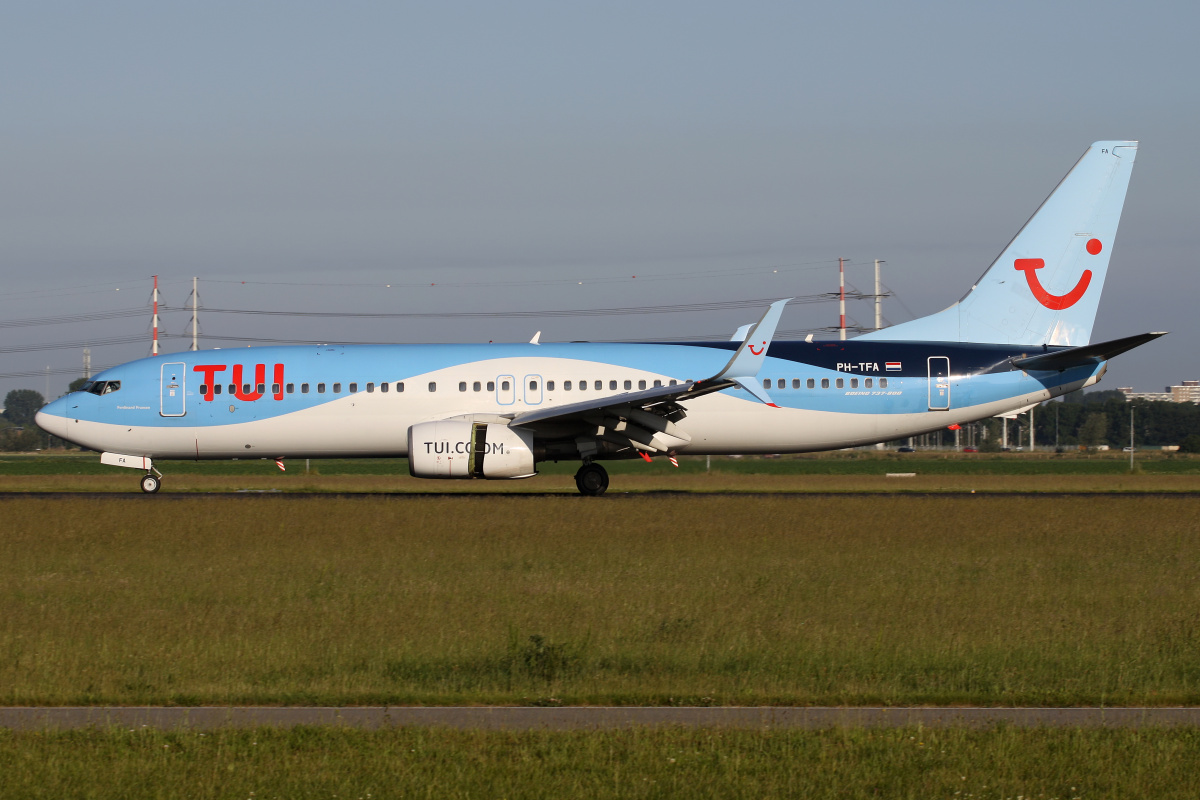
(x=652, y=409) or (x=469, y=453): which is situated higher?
(x=652, y=409)

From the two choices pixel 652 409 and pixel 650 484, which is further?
pixel 650 484

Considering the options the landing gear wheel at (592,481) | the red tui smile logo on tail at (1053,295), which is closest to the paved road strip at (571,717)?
the landing gear wheel at (592,481)

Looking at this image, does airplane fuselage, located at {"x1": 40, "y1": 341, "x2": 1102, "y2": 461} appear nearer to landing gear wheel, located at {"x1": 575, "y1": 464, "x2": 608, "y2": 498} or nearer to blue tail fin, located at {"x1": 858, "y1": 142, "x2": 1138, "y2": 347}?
landing gear wheel, located at {"x1": 575, "y1": 464, "x2": 608, "y2": 498}

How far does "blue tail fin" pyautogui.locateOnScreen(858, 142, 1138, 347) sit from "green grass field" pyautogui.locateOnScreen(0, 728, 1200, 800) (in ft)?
74.0

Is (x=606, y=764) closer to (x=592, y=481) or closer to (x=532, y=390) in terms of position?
(x=592, y=481)

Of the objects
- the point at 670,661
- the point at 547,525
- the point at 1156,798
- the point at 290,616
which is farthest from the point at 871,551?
the point at 1156,798

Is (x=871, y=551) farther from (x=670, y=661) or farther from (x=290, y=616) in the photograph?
(x=290, y=616)

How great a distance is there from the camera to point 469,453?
24703 mm

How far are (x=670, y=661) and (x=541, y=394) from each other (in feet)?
58.1

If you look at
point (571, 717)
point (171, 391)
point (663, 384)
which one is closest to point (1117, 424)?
point (663, 384)

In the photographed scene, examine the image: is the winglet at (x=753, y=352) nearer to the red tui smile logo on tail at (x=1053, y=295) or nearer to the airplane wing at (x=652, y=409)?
→ the airplane wing at (x=652, y=409)

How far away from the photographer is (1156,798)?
20.6 feet

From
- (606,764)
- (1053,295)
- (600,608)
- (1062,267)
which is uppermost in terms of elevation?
(1062,267)

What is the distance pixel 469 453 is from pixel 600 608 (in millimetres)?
12913
